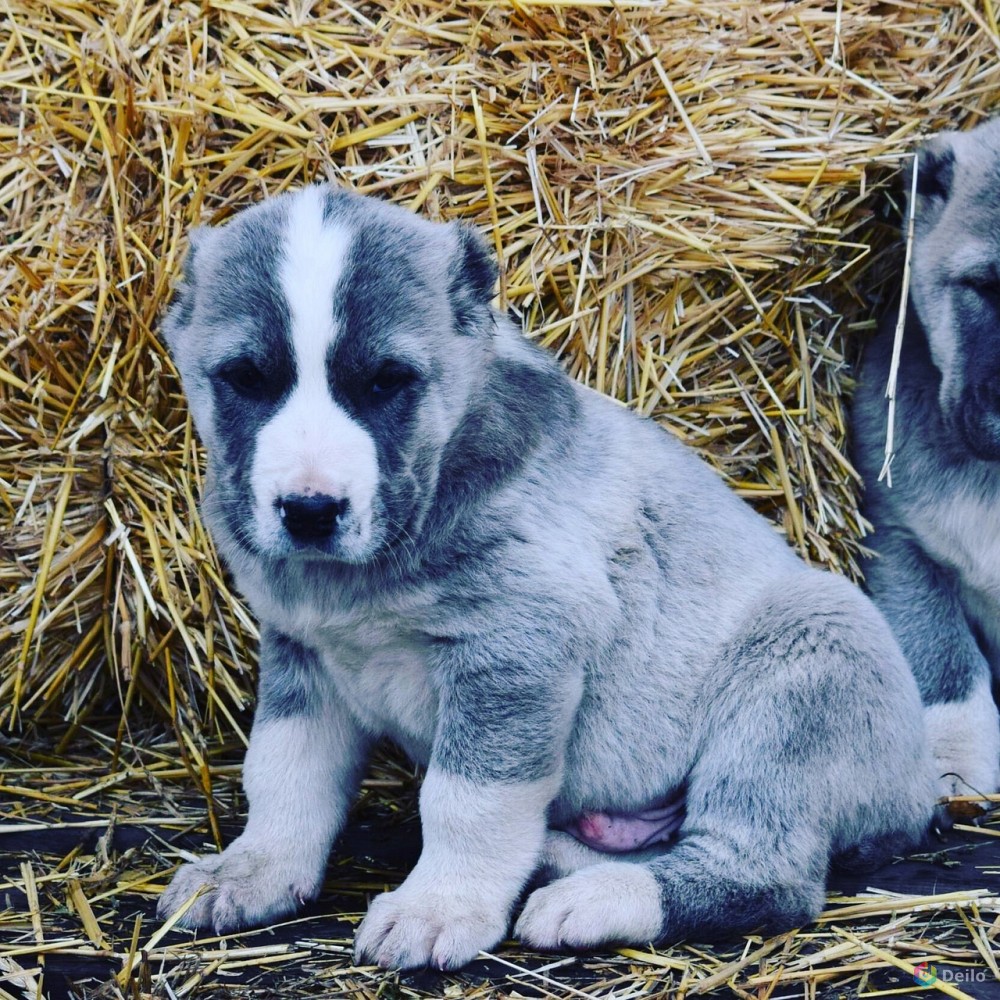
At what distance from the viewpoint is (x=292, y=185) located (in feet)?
16.9

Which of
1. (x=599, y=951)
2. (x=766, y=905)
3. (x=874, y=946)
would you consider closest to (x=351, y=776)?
(x=599, y=951)

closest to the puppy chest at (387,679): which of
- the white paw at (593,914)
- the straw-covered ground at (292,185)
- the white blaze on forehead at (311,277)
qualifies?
the white paw at (593,914)

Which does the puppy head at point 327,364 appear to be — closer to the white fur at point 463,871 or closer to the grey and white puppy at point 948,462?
the white fur at point 463,871

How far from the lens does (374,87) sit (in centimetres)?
516

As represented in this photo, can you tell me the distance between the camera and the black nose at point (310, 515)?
11.7ft

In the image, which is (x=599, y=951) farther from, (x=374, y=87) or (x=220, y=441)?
(x=374, y=87)

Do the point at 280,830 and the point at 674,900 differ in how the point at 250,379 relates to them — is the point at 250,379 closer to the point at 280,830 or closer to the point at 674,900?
the point at 280,830

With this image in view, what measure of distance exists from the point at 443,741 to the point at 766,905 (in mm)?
1037

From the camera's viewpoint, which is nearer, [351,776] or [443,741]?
[443,741]

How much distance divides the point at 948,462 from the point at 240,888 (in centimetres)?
319

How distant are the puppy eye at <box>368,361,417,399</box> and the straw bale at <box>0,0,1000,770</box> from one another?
138cm

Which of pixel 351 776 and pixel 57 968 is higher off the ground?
pixel 351 776

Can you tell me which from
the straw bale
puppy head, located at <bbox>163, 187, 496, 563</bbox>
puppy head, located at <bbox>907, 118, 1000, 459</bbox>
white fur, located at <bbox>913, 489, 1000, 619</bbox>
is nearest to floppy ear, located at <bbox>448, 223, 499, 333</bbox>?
puppy head, located at <bbox>163, 187, 496, 563</bbox>

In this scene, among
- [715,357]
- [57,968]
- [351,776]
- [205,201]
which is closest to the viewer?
[57,968]
